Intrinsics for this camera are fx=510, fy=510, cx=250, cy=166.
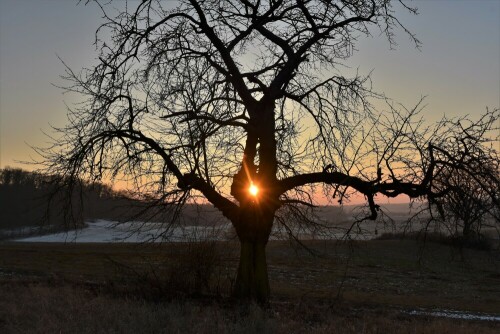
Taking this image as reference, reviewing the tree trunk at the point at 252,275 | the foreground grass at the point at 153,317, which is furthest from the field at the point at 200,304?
the tree trunk at the point at 252,275

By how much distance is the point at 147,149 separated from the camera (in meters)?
11.9

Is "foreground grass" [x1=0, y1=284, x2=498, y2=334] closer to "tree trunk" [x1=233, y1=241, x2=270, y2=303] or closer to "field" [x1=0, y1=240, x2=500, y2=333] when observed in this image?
"field" [x1=0, y1=240, x2=500, y2=333]

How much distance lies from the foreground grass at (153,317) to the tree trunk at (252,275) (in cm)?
48

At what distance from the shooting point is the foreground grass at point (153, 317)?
8.59 meters

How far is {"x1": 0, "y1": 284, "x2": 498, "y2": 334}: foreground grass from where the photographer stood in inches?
338

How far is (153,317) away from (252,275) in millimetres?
3354

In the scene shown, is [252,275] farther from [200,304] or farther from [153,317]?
[153,317]

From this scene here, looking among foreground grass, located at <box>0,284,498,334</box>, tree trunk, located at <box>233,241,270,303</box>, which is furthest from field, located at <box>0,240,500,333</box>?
tree trunk, located at <box>233,241,270,303</box>

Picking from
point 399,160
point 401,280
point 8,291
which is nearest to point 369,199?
point 399,160

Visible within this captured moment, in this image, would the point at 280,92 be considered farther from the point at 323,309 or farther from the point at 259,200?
the point at 323,309

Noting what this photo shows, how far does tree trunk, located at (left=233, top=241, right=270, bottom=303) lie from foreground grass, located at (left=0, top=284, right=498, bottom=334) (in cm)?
48

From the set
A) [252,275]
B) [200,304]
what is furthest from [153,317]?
[252,275]

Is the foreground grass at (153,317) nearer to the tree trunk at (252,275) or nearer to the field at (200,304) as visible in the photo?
the field at (200,304)

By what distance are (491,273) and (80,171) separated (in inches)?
1274
